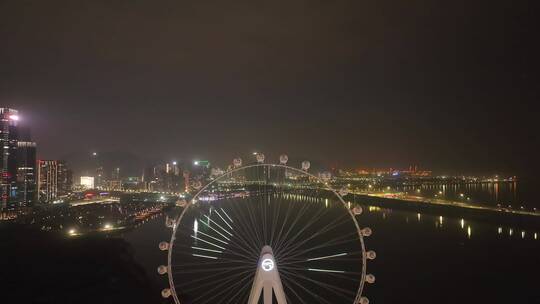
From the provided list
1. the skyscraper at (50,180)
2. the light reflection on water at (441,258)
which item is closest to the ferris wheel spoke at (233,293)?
the light reflection on water at (441,258)

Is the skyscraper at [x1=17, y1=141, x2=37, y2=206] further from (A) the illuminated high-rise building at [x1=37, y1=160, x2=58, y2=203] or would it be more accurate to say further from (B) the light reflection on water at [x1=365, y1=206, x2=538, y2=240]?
(B) the light reflection on water at [x1=365, y1=206, x2=538, y2=240]

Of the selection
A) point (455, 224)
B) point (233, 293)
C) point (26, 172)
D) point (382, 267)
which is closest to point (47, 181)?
point (26, 172)

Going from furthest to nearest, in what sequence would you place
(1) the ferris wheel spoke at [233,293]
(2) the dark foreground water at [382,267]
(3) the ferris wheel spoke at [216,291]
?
(2) the dark foreground water at [382,267], (3) the ferris wheel spoke at [216,291], (1) the ferris wheel spoke at [233,293]

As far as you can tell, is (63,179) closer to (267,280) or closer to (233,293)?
(233,293)

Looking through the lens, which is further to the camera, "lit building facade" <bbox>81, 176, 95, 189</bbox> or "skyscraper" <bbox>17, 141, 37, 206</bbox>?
"lit building facade" <bbox>81, 176, 95, 189</bbox>

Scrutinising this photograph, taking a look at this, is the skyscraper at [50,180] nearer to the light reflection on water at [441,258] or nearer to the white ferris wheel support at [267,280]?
the light reflection on water at [441,258]

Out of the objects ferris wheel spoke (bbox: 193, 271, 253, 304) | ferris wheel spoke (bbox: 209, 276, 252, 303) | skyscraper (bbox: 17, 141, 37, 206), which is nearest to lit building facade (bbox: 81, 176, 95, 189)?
skyscraper (bbox: 17, 141, 37, 206)
